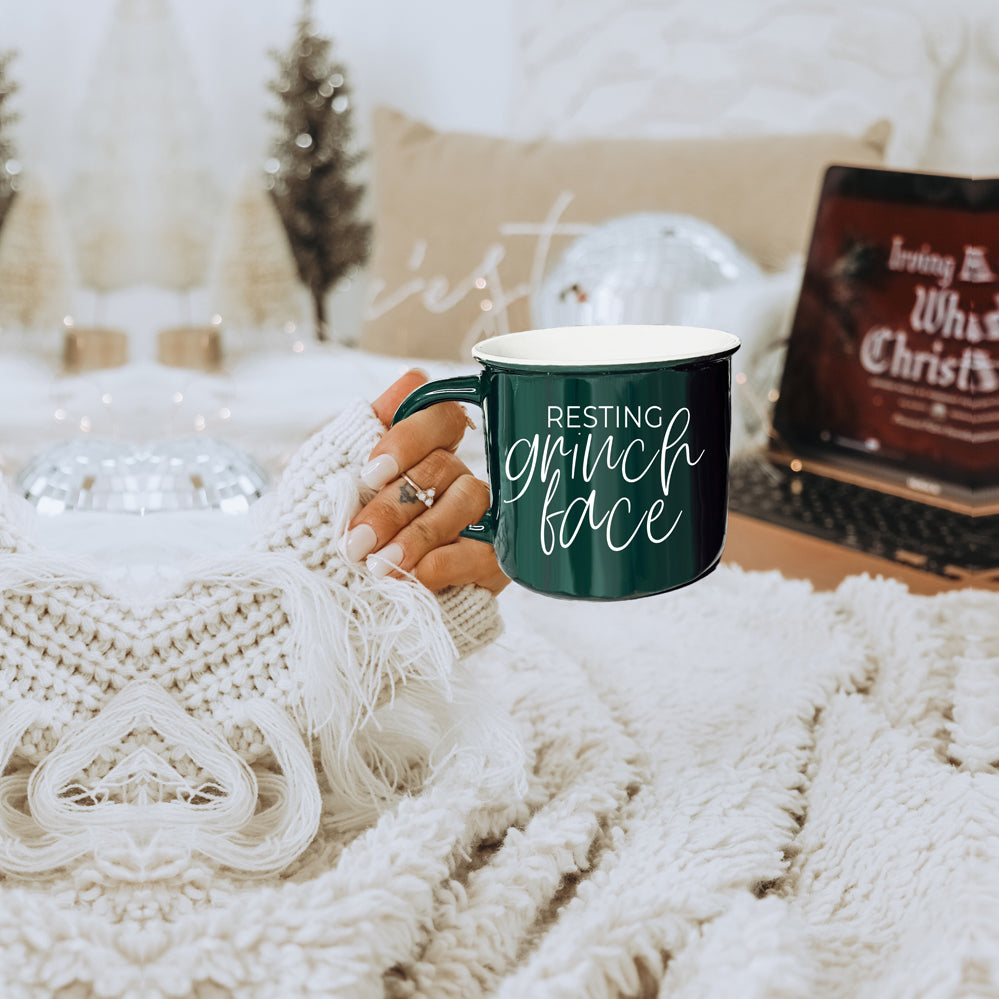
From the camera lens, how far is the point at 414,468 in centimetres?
43

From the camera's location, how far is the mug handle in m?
0.41

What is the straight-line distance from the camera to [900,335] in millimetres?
929

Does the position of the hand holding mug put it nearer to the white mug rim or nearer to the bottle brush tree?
the white mug rim

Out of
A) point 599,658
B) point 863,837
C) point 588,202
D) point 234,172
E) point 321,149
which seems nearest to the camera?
point 863,837

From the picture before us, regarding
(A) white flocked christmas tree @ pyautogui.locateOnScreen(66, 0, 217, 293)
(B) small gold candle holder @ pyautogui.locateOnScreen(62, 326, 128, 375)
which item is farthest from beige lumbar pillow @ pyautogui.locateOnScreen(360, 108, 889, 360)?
(A) white flocked christmas tree @ pyautogui.locateOnScreen(66, 0, 217, 293)

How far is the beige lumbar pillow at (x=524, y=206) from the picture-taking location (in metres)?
1.23

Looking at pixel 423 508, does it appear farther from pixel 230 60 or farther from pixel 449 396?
pixel 230 60

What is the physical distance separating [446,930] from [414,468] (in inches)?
7.0

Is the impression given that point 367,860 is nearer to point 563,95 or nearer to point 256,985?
point 256,985

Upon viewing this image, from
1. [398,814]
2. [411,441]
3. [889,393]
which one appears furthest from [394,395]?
[889,393]

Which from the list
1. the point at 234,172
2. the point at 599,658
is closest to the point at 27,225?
the point at 234,172

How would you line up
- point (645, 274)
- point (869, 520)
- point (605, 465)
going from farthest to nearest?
point (645, 274), point (869, 520), point (605, 465)

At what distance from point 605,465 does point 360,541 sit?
108 millimetres

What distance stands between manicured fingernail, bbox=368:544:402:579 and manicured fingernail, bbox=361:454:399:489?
0.09 feet
